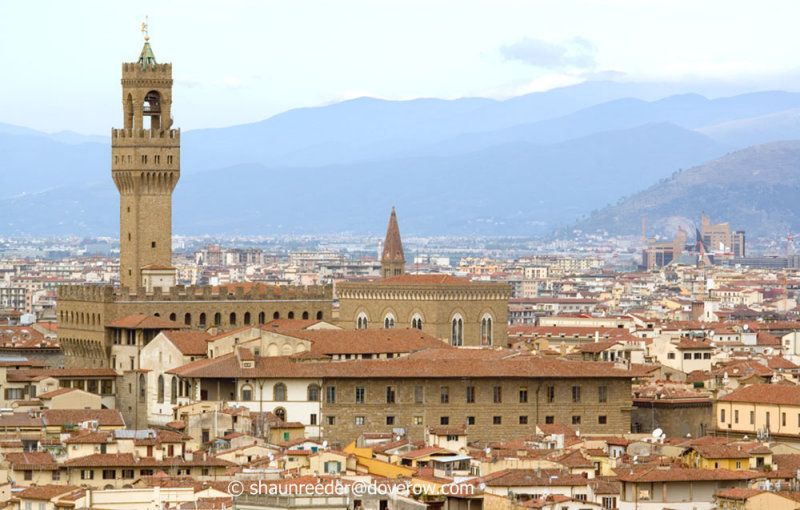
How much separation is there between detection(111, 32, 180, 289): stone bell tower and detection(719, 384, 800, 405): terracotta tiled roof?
25.4m

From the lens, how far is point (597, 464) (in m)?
46.2

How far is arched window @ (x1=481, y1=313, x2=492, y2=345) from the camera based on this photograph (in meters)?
84.1

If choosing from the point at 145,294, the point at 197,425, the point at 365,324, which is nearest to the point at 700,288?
the point at 365,324

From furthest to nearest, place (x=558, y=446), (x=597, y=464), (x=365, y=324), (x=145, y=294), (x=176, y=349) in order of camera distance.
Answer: (x=365, y=324) → (x=145, y=294) → (x=176, y=349) → (x=558, y=446) → (x=597, y=464)

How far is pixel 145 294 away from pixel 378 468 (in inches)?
1176

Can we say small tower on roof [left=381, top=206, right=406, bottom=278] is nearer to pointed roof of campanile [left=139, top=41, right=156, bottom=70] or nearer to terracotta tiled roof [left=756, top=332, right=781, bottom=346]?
terracotta tiled roof [left=756, top=332, right=781, bottom=346]

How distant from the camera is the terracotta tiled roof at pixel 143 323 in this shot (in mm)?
71812

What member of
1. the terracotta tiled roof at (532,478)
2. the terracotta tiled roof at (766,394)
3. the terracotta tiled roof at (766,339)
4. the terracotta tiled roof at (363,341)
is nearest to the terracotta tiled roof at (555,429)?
the terracotta tiled roof at (766,394)

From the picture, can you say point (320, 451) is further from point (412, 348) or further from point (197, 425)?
point (412, 348)

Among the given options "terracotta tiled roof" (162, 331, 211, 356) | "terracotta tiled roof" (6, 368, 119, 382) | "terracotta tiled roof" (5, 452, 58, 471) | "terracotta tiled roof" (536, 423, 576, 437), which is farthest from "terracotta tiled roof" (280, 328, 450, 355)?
"terracotta tiled roof" (5, 452, 58, 471)

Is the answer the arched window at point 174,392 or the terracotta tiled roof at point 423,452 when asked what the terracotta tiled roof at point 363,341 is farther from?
the terracotta tiled roof at point 423,452

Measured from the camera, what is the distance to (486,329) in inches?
3324

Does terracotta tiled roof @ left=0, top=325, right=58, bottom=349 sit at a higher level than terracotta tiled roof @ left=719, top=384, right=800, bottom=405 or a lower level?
higher

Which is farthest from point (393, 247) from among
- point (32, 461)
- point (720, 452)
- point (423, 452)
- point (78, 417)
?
point (720, 452)
